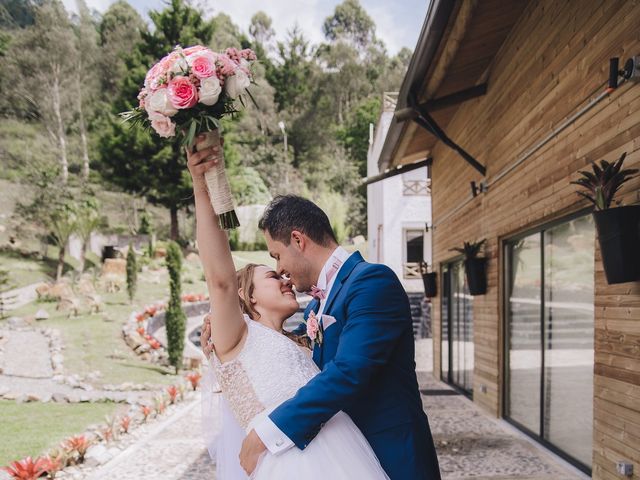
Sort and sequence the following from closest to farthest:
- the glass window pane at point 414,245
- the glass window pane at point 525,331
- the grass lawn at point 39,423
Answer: the glass window pane at point 525,331
the grass lawn at point 39,423
the glass window pane at point 414,245

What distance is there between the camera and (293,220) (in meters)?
1.96

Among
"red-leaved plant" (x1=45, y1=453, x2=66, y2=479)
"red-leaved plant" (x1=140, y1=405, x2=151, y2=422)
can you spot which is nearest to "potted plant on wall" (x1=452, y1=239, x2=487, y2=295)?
"red-leaved plant" (x1=140, y1=405, x2=151, y2=422)

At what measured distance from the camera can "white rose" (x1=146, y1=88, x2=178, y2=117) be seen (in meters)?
1.56

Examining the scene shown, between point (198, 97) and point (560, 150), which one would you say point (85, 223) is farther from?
point (198, 97)

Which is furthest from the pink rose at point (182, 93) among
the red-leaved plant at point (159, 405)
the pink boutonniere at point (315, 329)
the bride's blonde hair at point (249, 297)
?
the red-leaved plant at point (159, 405)

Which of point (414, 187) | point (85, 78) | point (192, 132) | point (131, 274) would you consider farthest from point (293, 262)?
point (85, 78)

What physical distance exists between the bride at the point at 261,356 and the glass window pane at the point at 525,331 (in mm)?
3918

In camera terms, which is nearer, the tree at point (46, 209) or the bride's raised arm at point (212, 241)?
the bride's raised arm at point (212, 241)

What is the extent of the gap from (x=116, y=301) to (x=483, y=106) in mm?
13731

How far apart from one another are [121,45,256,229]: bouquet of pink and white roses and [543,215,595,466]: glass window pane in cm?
330

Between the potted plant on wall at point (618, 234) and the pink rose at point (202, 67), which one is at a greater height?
the pink rose at point (202, 67)

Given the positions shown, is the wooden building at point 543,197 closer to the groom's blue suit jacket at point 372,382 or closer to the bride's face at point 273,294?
the groom's blue suit jacket at point 372,382

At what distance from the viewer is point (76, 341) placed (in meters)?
12.1

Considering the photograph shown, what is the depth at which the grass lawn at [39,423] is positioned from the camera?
5.71 meters
